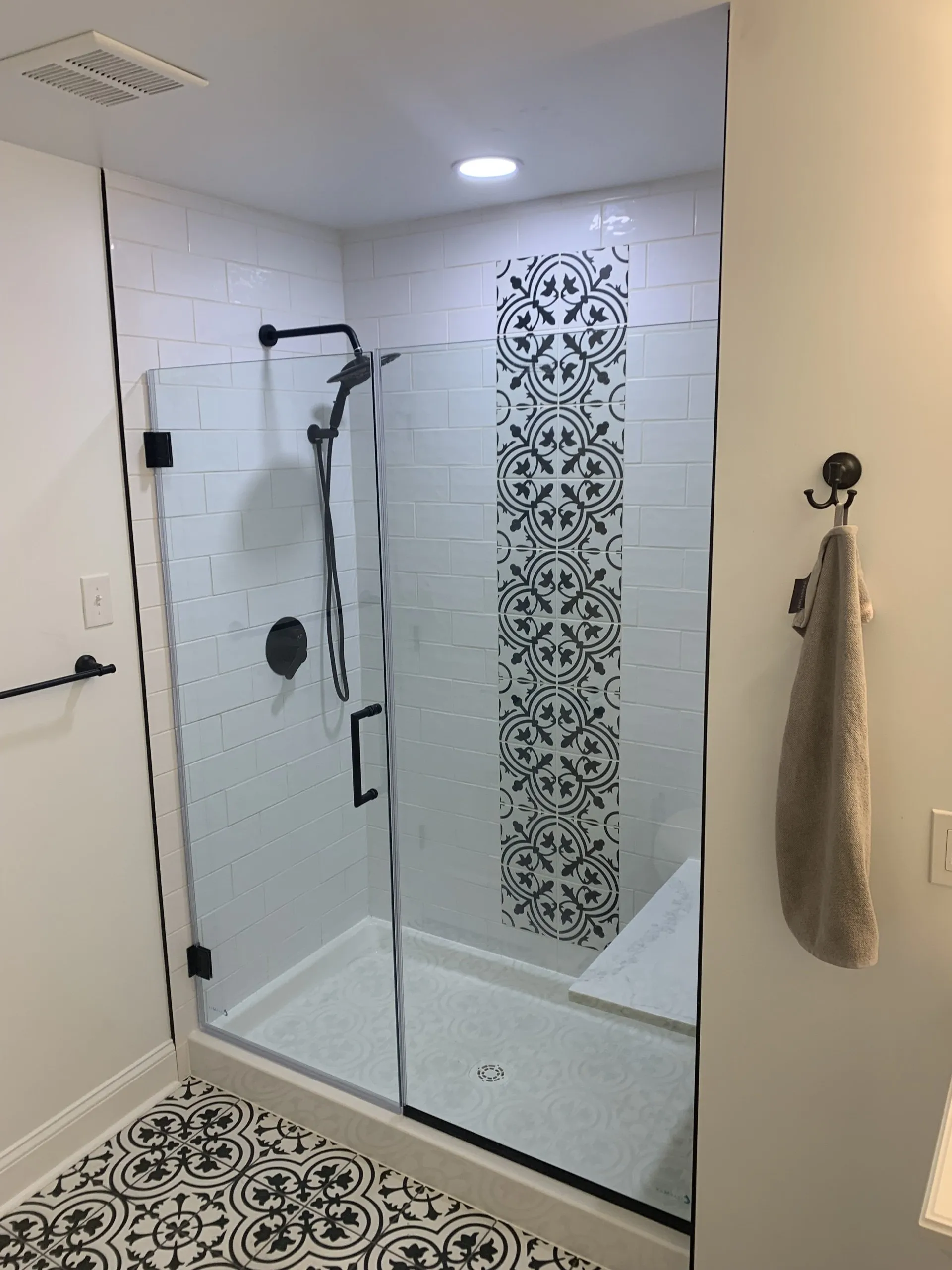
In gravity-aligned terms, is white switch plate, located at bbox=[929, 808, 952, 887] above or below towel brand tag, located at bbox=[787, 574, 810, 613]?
below

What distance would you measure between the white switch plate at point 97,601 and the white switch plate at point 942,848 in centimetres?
191

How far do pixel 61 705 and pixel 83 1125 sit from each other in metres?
1.10

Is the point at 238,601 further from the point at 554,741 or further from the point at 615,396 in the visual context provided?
the point at 615,396

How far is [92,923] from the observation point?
2.41 meters

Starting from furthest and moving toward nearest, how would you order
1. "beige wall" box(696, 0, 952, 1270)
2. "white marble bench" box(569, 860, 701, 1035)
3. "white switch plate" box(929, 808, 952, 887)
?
"white marble bench" box(569, 860, 701, 1035), "white switch plate" box(929, 808, 952, 887), "beige wall" box(696, 0, 952, 1270)

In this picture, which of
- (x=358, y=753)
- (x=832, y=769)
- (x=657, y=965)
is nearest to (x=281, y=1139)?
(x=358, y=753)

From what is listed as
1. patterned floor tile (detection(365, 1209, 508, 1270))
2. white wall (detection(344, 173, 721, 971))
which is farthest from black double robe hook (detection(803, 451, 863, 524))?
patterned floor tile (detection(365, 1209, 508, 1270))

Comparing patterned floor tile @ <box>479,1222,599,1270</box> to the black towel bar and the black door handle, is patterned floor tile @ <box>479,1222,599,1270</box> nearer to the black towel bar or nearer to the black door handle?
the black door handle

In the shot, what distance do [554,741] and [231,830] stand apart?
101cm

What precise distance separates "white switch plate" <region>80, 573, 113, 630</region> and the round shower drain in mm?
1504

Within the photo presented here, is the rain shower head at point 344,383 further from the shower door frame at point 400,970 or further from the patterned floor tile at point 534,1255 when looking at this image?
the patterned floor tile at point 534,1255

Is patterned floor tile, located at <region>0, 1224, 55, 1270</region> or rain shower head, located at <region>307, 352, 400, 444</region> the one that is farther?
rain shower head, located at <region>307, 352, 400, 444</region>

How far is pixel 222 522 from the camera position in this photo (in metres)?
2.56

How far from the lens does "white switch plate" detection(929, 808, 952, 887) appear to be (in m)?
1.51
